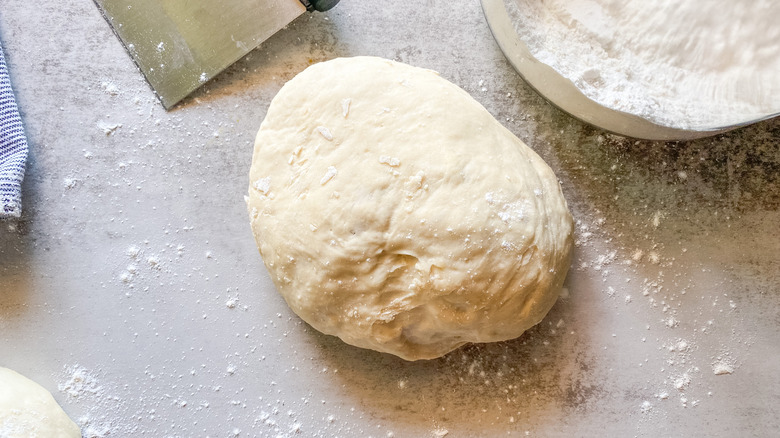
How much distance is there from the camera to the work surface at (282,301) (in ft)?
4.75

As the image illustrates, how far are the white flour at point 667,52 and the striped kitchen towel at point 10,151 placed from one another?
1.38 meters

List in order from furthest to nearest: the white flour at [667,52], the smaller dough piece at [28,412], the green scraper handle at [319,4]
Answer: the green scraper handle at [319,4] < the smaller dough piece at [28,412] < the white flour at [667,52]

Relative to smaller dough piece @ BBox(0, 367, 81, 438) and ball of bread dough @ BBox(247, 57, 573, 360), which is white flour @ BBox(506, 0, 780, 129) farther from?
smaller dough piece @ BBox(0, 367, 81, 438)

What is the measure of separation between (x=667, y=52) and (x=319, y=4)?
89 centimetres

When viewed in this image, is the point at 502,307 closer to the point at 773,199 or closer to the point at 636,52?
the point at 636,52

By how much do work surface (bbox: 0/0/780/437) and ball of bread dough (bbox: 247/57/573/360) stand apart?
262 millimetres

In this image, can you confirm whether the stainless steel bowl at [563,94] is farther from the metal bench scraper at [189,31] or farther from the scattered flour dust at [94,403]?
the scattered flour dust at [94,403]

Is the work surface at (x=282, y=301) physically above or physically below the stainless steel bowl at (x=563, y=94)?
below

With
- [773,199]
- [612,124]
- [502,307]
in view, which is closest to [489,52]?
[612,124]

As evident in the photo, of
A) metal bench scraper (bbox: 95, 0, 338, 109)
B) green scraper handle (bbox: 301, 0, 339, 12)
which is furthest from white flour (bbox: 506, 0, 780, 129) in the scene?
metal bench scraper (bbox: 95, 0, 338, 109)

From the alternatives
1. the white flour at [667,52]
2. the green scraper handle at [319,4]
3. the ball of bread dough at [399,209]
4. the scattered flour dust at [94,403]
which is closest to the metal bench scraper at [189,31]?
the green scraper handle at [319,4]

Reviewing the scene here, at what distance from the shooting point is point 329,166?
3.87 ft

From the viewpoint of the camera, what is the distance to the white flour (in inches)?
43.6

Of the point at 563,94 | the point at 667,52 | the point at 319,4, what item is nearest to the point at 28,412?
the point at 319,4
